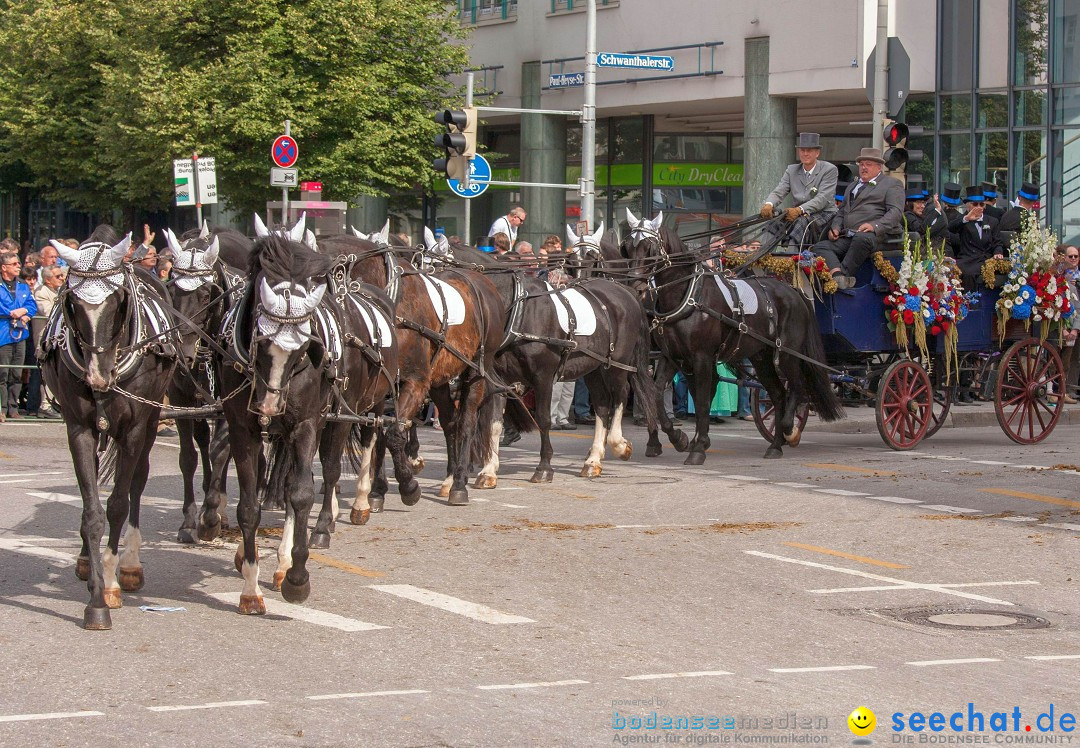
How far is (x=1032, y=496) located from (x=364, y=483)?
18.3 ft

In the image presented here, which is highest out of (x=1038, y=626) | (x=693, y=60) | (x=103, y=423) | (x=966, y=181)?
(x=693, y=60)

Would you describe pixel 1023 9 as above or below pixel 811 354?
above

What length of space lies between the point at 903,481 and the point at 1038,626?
617 centimetres

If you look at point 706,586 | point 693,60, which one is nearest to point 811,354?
point 706,586

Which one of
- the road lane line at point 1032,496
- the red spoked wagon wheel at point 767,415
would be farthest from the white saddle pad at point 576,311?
the road lane line at point 1032,496

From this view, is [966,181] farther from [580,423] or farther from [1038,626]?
[1038,626]

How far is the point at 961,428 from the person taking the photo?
20656 millimetres

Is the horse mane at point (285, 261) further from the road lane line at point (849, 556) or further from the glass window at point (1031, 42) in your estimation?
the glass window at point (1031, 42)

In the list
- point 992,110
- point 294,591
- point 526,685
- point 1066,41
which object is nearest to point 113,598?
point 294,591

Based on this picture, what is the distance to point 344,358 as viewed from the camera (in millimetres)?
9516

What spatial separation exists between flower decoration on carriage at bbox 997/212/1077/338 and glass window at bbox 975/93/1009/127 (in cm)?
1247

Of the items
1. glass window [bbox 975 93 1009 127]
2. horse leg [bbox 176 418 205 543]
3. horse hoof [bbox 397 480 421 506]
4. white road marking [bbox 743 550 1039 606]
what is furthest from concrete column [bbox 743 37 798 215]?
horse leg [bbox 176 418 205 543]

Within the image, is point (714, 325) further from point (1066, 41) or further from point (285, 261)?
point (1066, 41)

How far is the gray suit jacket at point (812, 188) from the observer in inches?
667
